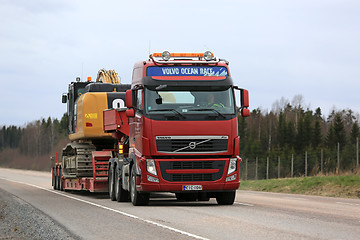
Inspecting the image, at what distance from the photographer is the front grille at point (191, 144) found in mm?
17672

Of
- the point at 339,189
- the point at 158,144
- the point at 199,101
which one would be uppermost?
the point at 199,101

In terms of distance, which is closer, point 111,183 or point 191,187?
point 191,187

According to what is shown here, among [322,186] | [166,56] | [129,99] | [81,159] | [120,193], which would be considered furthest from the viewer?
[322,186]

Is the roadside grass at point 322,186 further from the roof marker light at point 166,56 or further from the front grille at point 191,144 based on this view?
the roof marker light at point 166,56

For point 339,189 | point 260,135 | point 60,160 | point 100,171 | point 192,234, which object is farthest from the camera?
point 260,135

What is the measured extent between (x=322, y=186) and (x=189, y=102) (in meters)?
13.5

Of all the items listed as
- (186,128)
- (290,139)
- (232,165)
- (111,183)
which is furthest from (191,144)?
(290,139)

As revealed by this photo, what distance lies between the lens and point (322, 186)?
96.8 ft

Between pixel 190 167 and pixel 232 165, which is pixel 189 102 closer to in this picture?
pixel 190 167

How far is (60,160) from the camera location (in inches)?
1293

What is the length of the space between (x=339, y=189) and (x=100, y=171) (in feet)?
32.8

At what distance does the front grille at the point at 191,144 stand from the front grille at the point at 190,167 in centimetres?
32

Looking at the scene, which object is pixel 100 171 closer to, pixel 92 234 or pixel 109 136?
pixel 109 136

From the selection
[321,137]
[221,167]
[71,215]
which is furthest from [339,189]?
[321,137]
